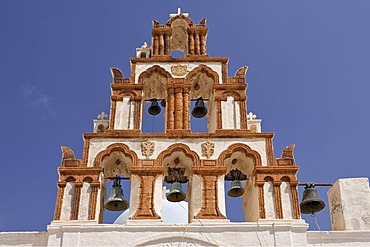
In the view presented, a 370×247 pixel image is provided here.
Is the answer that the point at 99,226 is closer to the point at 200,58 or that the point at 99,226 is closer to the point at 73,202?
the point at 73,202

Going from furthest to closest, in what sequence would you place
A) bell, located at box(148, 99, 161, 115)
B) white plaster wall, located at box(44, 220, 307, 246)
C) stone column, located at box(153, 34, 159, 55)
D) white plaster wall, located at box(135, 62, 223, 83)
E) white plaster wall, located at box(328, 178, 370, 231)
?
stone column, located at box(153, 34, 159, 55) < bell, located at box(148, 99, 161, 115) < white plaster wall, located at box(135, 62, 223, 83) < white plaster wall, located at box(328, 178, 370, 231) < white plaster wall, located at box(44, 220, 307, 246)

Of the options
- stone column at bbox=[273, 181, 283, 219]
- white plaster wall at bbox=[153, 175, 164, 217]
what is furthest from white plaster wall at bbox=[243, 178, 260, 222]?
→ white plaster wall at bbox=[153, 175, 164, 217]

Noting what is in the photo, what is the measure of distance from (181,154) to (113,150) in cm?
160

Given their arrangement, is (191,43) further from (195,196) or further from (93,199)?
(93,199)

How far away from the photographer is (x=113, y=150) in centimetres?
1571

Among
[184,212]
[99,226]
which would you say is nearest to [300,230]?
[99,226]

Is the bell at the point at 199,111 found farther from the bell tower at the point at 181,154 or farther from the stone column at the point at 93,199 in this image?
the stone column at the point at 93,199

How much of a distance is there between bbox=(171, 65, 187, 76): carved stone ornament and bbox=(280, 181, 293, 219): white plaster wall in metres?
4.22

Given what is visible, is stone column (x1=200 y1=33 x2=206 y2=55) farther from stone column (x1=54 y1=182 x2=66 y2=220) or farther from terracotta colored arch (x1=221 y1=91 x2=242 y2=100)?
stone column (x1=54 y1=182 x2=66 y2=220)

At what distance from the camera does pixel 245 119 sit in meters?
16.4

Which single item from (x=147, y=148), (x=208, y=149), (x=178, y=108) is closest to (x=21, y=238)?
(x=147, y=148)

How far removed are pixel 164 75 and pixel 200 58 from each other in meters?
1.12

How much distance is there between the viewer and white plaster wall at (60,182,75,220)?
48.3 feet

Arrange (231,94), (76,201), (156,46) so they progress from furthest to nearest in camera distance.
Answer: (156,46) → (231,94) → (76,201)
